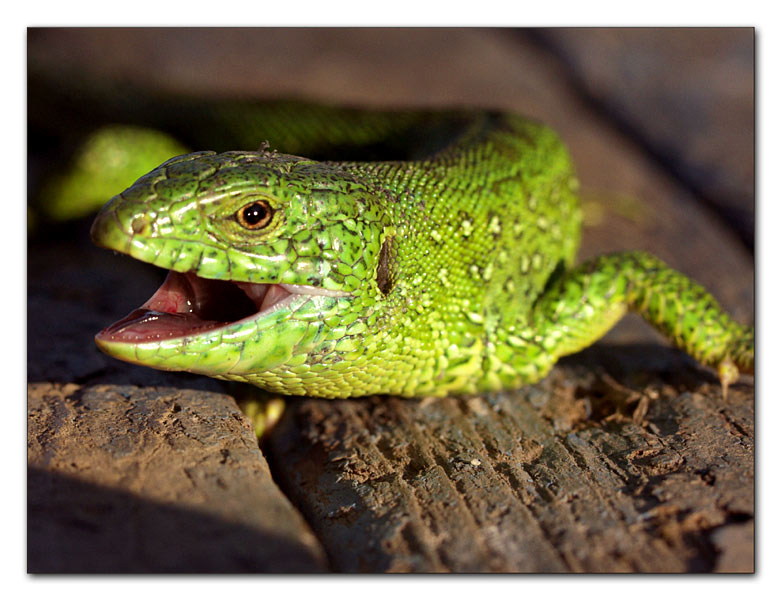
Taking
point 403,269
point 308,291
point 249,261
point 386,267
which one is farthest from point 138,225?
point 403,269

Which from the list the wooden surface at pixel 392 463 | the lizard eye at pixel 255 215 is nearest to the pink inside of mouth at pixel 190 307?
the lizard eye at pixel 255 215

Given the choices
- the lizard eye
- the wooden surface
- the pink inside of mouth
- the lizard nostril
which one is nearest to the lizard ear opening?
the pink inside of mouth

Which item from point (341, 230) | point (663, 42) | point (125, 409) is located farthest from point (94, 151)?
point (663, 42)

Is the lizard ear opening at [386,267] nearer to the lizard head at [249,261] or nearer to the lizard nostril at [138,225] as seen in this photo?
the lizard head at [249,261]

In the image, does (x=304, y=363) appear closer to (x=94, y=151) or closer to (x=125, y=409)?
(x=125, y=409)

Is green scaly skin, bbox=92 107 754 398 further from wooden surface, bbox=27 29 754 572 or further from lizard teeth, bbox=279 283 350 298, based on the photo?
wooden surface, bbox=27 29 754 572

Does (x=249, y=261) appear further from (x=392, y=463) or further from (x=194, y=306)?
(x=392, y=463)

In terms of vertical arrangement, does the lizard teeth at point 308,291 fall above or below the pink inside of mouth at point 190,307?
above
